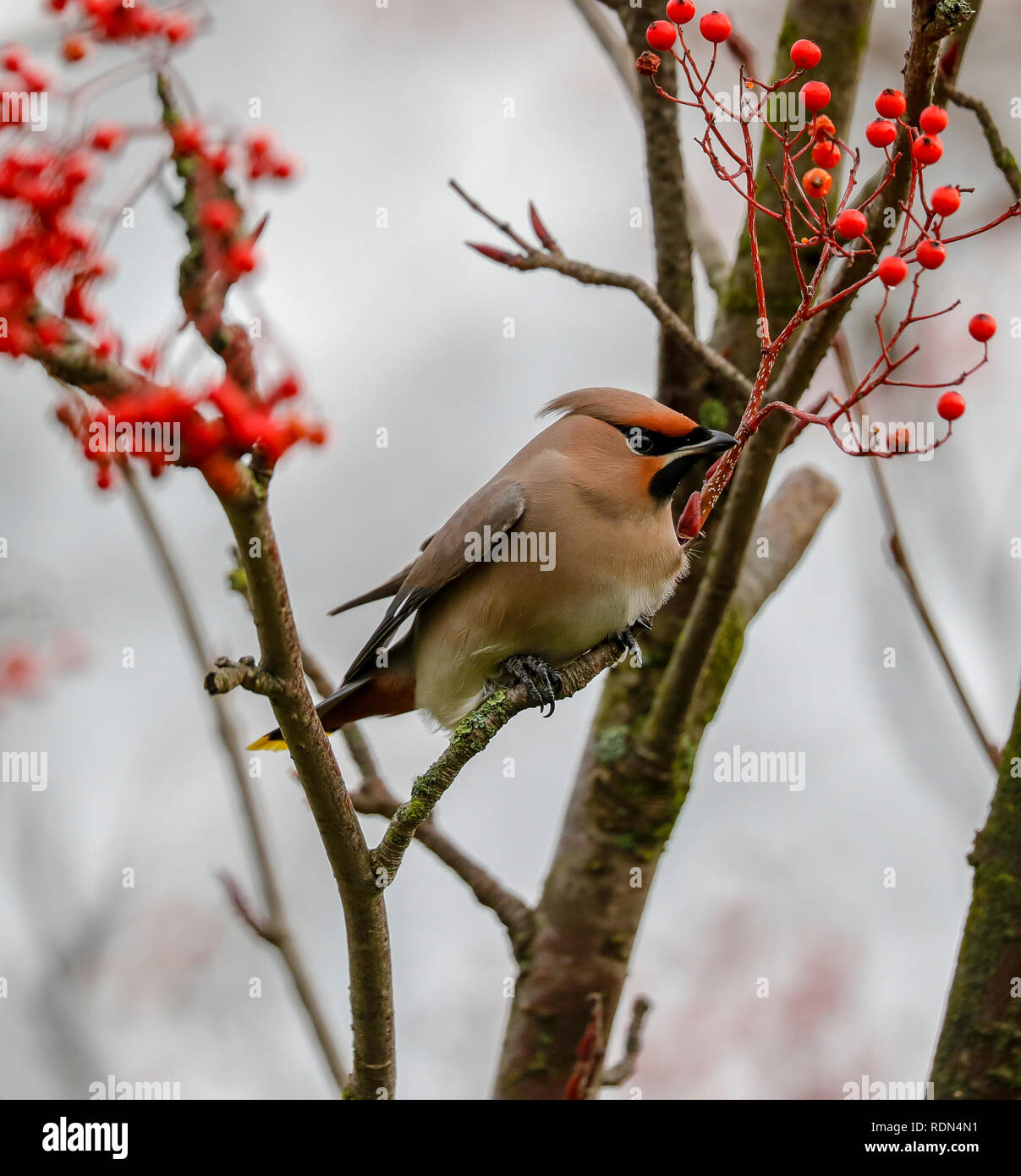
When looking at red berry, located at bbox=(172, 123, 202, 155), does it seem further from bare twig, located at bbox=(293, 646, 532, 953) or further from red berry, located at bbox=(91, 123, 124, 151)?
bare twig, located at bbox=(293, 646, 532, 953)

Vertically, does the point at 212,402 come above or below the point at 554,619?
above

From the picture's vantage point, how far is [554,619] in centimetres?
339

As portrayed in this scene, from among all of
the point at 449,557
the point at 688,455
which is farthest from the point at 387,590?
the point at 688,455

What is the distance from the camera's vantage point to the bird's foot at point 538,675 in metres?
3.20

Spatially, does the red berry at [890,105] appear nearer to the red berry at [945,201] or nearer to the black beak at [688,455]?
the red berry at [945,201]

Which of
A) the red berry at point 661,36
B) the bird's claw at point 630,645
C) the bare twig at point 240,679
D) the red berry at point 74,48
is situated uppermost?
the red berry at point 661,36

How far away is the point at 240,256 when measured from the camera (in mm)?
1655

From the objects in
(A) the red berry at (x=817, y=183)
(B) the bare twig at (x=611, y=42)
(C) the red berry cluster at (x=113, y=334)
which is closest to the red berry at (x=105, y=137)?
(C) the red berry cluster at (x=113, y=334)

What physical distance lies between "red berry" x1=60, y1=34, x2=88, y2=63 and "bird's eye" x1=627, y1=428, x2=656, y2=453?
166 cm

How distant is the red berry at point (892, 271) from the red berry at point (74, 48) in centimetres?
128
